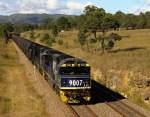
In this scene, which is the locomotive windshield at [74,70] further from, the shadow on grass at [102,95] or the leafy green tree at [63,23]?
the leafy green tree at [63,23]

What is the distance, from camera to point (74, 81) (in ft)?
83.8

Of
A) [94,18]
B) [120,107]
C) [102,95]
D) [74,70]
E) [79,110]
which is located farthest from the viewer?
[94,18]

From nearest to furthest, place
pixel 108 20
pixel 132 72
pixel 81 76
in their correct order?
pixel 81 76
pixel 132 72
pixel 108 20

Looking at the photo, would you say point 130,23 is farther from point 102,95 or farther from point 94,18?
point 102,95

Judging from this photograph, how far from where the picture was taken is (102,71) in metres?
37.6

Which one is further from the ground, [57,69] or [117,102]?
[57,69]

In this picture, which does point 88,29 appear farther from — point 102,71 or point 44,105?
point 44,105

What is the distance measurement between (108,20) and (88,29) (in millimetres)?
4180

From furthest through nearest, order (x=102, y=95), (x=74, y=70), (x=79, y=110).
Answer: (x=102, y=95) < (x=74, y=70) < (x=79, y=110)

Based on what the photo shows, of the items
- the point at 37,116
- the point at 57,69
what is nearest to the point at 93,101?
the point at 57,69

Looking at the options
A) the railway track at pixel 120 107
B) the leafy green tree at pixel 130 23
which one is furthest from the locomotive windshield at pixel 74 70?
the leafy green tree at pixel 130 23

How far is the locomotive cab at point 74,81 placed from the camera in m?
25.5

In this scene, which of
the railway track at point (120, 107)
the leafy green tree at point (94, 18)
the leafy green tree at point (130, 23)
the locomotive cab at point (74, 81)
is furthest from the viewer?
the leafy green tree at point (130, 23)

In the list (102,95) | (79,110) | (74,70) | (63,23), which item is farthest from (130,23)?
(79,110)
